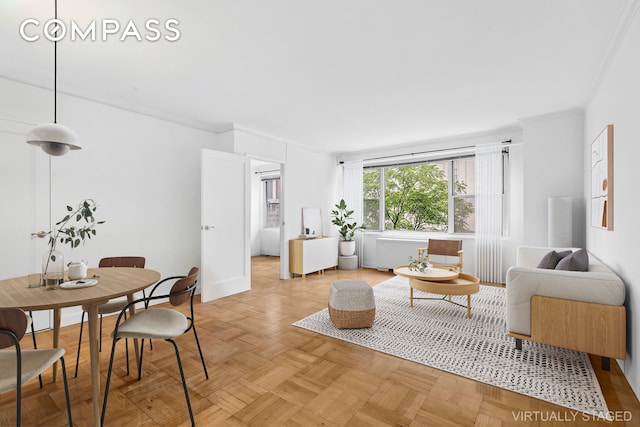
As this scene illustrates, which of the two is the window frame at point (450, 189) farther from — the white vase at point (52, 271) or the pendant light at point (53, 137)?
the white vase at point (52, 271)

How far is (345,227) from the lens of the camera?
668 centimetres

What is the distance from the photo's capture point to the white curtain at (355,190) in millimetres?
6816

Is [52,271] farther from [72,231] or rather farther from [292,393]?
[292,393]

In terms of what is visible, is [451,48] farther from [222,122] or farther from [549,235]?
[222,122]

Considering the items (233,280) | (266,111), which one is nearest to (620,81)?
(266,111)

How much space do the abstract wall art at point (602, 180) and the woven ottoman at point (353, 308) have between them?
227cm

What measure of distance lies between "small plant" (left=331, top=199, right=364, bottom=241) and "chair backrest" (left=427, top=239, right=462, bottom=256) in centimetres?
178

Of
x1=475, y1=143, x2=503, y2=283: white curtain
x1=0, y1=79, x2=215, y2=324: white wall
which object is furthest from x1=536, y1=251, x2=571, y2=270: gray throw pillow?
x1=0, y1=79, x2=215, y2=324: white wall

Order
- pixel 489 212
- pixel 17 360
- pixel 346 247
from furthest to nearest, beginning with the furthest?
pixel 346 247 → pixel 489 212 → pixel 17 360

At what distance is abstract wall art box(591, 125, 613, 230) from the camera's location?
2.63 m

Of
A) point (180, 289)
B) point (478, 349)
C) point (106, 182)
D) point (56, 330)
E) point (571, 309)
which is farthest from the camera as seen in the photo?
point (106, 182)

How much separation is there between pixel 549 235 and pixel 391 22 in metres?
3.57

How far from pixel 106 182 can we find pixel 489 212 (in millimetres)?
5841

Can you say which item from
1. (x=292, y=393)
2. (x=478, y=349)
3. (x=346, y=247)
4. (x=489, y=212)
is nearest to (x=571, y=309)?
(x=478, y=349)
